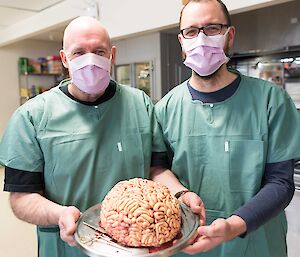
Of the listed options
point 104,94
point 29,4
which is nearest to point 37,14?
point 29,4

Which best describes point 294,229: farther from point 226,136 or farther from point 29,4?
point 29,4

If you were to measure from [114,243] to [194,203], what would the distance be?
291 millimetres

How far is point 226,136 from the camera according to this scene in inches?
48.1

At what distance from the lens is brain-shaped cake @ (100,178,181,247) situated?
91cm

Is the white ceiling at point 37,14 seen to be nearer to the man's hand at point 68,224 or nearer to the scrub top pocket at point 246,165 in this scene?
the scrub top pocket at point 246,165

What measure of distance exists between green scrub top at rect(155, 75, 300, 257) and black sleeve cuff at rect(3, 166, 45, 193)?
0.53 meters

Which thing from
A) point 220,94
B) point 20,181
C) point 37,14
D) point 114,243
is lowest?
point 114,243

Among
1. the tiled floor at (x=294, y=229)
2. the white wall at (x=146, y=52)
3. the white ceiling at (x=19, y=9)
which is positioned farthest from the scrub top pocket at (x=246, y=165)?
the white ceiling at (x=19, y=9)

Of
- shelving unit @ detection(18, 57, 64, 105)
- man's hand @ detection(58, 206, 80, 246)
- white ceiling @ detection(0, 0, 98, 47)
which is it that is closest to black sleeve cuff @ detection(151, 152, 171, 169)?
man's hand @ detection(58, 206, 80, 246)

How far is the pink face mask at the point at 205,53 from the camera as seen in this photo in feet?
3.98

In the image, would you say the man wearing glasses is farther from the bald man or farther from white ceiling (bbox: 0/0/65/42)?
white ceiling (bbox: 0/0/65/42)

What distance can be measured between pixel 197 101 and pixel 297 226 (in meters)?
1.93

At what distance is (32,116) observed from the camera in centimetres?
121

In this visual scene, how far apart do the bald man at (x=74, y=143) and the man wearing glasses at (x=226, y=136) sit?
194 mm
